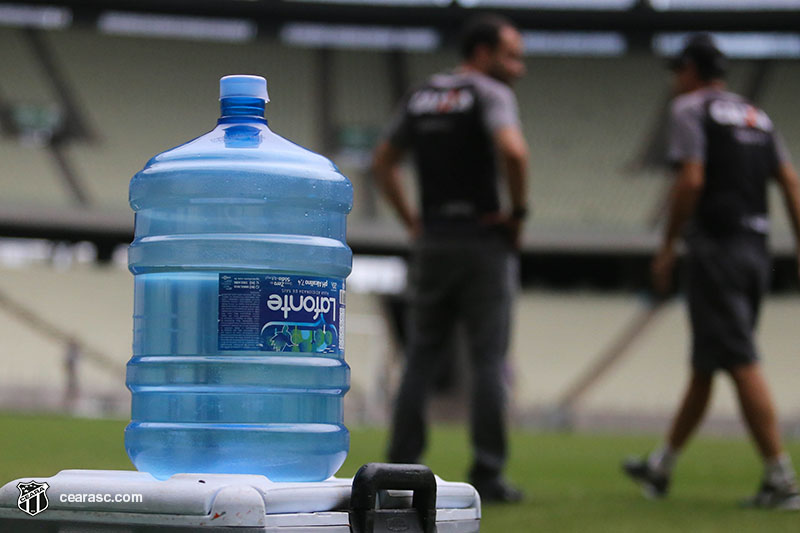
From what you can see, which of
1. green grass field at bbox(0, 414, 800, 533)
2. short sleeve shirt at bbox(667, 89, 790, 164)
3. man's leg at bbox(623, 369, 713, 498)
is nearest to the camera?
green grass field at bbox(0, 414, 800, 533)

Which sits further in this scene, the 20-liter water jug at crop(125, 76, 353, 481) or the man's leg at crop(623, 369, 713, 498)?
the man's leg at crop(623, 369, 713, 498)

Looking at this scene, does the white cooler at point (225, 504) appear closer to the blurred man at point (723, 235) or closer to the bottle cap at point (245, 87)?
the bottle cap at point (245, 87)

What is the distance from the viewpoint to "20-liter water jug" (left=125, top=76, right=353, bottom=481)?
202cm

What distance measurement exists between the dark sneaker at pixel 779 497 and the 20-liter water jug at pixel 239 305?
2570 mm

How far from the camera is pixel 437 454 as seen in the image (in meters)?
9.25

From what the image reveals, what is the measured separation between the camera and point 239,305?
6.49 ft

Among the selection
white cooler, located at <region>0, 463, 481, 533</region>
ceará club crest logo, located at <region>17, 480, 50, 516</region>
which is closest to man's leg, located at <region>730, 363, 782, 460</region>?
A: white cooler, located at <region>0, 463, 481, 533</region>

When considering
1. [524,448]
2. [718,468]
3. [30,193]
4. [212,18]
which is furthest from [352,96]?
[718,468]

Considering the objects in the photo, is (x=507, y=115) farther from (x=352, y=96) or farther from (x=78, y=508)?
(x=352, y=96)

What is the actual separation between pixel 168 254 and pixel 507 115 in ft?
7.16

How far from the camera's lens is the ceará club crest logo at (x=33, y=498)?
76.5 inches

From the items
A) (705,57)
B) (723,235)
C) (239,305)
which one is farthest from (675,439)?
(239,305)

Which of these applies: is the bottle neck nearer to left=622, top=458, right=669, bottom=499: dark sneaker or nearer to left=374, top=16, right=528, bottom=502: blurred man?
left=374, top=16, right=528, bottom=502: blurred man

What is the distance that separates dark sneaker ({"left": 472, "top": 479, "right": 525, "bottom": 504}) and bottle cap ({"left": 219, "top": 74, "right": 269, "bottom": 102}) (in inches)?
96.0
